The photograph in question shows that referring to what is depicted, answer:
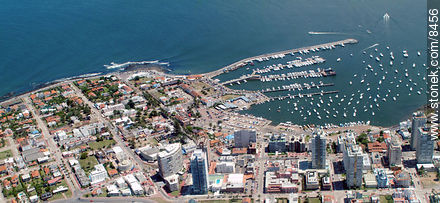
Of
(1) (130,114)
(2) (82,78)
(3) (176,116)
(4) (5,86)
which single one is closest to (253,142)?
(3) (176,116)

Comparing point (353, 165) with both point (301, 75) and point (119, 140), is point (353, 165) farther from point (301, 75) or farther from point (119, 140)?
point (301, 75)

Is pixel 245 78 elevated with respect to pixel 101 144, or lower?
elevated

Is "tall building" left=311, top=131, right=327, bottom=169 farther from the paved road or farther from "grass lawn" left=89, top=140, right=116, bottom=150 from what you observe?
"grass lawn" left=89, top=140, right=116, bottom=150

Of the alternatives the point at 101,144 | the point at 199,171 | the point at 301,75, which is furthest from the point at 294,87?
the point at 199,171

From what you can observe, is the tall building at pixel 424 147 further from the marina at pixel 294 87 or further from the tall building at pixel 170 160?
the tall building at pixel 170 160

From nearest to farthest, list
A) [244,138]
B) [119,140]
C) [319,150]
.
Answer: [319,150] → [244,138] → [119,140]

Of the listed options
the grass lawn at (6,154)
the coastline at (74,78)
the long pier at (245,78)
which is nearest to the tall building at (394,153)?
the long pier at (245,78)
